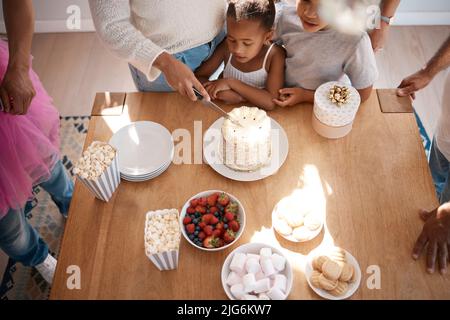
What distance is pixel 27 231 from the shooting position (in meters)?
1.69

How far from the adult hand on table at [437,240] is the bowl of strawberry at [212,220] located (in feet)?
1.64

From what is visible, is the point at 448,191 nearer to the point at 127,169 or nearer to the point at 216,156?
the point at 216,156

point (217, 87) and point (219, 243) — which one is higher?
point (217, 87)

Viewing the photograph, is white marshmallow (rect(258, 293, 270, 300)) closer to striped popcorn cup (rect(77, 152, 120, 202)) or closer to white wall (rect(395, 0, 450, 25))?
striped popcorn cup (rect(77, 152, 120, 202))

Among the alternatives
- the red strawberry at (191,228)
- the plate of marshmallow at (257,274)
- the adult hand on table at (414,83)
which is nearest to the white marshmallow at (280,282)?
the plate of marshmallow at (257,274)

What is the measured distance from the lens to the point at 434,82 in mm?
2725

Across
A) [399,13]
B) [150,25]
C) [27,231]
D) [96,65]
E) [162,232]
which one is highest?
[150,25]

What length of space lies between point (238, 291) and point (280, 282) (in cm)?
11

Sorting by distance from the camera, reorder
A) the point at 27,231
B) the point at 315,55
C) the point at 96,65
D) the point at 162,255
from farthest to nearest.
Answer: the point at 96,65, the point at 27,231, the point at 315,55, the point at 162,255

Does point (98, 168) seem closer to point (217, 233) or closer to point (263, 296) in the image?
point (217, 233)

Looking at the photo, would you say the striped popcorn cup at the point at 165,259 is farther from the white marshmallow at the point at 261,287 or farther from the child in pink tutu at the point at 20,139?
the child in pink tutu at the point at 20,139

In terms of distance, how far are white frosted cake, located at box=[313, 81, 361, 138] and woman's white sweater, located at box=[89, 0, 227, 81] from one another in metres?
0.44

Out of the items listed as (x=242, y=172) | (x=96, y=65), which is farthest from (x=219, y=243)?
(x=96, y=65)

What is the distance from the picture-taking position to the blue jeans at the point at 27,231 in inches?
61.1
